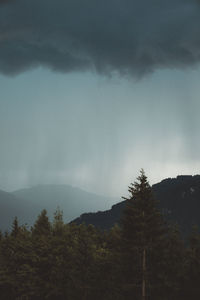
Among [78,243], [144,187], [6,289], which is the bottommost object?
[6,289]

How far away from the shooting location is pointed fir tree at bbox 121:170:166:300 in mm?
26594

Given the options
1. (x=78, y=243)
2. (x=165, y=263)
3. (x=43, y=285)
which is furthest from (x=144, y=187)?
(x=43, y=285)

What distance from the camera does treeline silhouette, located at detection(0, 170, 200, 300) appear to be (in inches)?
1061

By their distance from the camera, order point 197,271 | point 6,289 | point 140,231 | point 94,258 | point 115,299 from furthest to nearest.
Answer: point 6,289, point 197,271, point 94,258, point 115,299, point 140,231

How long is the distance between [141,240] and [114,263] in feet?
27.8

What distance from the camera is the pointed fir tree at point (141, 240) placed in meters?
26.6

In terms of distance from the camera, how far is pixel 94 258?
114 feet

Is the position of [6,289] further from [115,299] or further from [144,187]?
[144,187]

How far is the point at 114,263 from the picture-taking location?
109ft

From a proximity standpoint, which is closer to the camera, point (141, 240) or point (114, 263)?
point (141, 240)

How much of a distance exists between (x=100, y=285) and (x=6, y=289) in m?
15.3

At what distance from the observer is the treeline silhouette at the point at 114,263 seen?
26953 mm

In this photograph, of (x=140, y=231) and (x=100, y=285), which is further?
(x=100, y=285)

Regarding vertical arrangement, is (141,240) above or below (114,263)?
above
